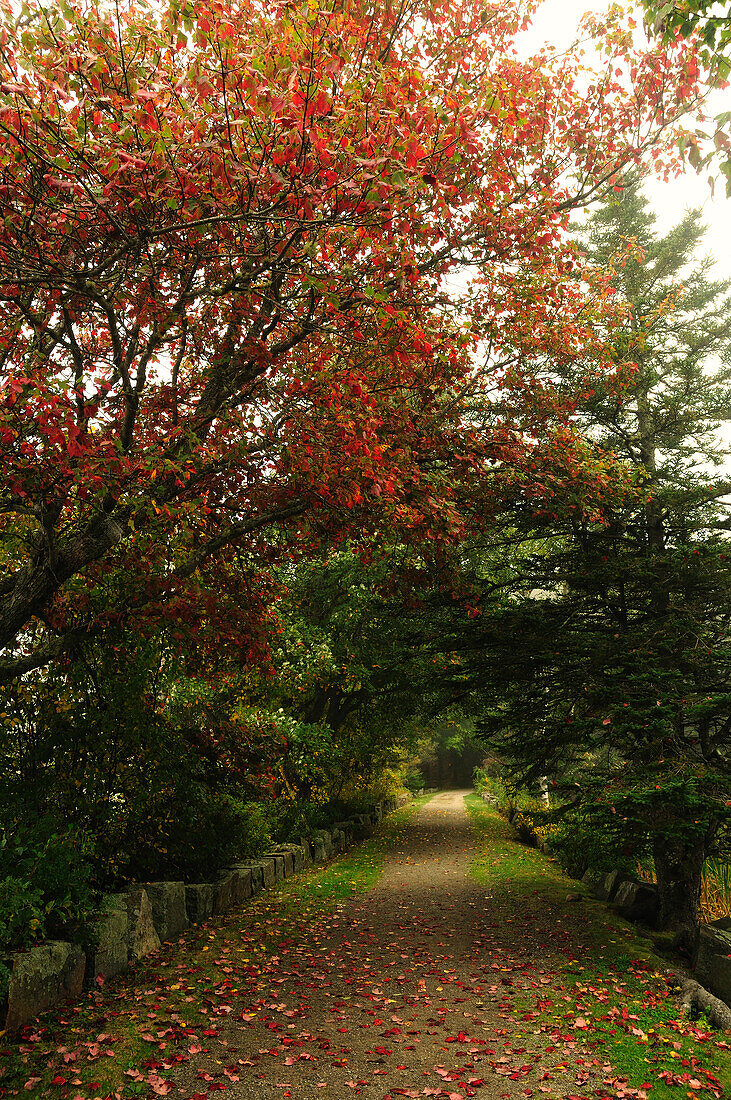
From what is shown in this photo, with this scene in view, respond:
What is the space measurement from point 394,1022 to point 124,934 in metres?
2.61

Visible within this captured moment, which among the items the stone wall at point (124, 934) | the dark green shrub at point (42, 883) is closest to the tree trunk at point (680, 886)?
the stone wall at point (124, 934)

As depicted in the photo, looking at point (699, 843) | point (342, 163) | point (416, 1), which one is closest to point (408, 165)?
point (342, 163)

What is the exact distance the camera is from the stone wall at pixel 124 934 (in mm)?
5137

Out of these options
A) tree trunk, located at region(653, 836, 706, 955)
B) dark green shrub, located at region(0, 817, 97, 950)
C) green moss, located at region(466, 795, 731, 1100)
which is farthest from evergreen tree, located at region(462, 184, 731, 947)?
dark green shrub, located at region(0, 817, 97, 950)

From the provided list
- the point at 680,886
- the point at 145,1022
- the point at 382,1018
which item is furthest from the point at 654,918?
the point at 145,1022

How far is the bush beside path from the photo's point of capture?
474cm

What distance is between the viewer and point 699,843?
26.1 ft

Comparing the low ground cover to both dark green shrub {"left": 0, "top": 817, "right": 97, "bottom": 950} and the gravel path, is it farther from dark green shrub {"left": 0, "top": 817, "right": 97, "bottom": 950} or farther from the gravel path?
dark green shrub {"left": 0, "top": 817, "right": 97, "bottom": 950}

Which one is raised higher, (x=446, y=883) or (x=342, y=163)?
(x=342, y=163)

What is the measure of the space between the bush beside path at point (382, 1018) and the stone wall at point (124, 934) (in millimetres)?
171

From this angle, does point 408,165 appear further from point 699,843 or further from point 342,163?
point 699,843

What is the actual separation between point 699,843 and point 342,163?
7.82 m

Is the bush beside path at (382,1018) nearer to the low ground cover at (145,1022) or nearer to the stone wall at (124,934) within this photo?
the low ground cover at (145,1022)

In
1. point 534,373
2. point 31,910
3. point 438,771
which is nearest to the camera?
point 31,910
